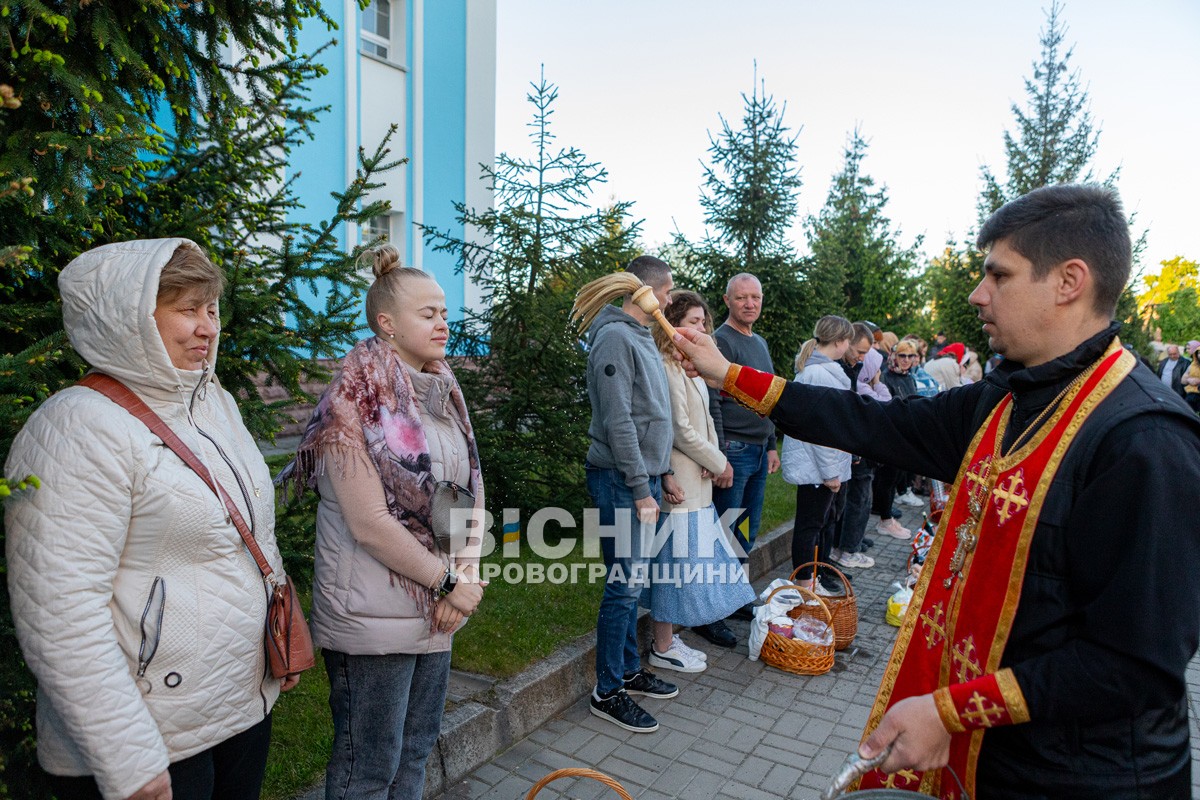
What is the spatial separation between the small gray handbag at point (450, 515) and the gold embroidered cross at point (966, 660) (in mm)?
1517

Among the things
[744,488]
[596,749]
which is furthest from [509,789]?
[744,488]

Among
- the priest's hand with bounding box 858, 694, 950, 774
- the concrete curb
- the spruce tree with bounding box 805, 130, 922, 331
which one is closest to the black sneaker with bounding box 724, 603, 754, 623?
the concrete curb

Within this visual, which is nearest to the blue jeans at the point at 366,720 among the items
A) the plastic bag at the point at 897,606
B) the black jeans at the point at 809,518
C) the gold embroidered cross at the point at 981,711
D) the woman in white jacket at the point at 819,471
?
the gold embroidered cross at the point at 981,711

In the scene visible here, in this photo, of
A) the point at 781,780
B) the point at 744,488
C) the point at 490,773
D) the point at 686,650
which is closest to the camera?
the point at 490,773

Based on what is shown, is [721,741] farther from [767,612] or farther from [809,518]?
[809,518]

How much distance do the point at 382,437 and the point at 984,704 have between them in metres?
1.75

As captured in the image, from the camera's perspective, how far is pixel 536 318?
6.47 m

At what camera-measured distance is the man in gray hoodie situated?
4047 mm

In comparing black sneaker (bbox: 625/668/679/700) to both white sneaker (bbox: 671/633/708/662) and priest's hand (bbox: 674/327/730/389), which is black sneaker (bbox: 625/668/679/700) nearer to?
white sneaker (bbox: 671/633/708/662)

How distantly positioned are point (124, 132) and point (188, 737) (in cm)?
182

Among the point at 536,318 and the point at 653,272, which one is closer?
the point at 653,272

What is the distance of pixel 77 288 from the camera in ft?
6.01

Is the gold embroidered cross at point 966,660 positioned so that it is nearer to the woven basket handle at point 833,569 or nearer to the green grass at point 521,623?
the green grass at point 521,623

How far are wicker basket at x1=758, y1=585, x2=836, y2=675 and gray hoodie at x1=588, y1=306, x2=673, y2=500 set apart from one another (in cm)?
138
